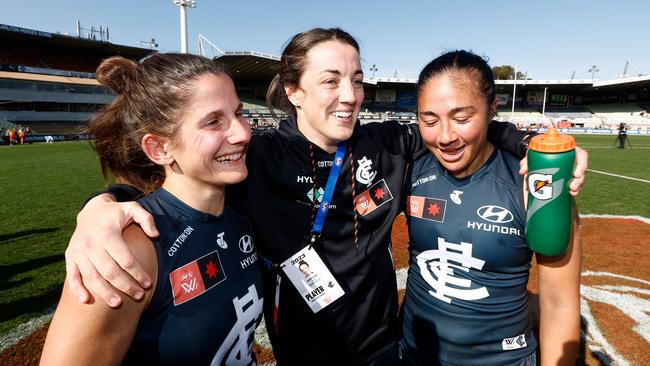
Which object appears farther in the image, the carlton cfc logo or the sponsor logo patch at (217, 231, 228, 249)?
the sponsor logo patch at (217, 231, 228, 249)

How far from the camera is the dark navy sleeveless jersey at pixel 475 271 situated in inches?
77.6

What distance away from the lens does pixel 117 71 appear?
180 centimetres

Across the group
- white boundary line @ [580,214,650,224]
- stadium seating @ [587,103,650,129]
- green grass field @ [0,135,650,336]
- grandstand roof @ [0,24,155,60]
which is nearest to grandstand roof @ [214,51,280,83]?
grandstand roof @ [0,24,155,60]

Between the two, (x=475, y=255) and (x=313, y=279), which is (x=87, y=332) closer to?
(x=313, y=279)

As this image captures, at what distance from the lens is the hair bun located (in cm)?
179

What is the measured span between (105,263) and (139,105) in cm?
79

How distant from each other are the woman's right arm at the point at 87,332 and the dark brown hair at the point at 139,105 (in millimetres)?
764

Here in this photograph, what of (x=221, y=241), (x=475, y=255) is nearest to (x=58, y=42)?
(x=221, y=241)

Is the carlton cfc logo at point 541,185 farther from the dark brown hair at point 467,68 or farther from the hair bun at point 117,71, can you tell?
the hair bun at point 117,71

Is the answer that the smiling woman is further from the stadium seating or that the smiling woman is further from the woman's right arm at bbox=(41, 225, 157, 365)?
the stadium seating

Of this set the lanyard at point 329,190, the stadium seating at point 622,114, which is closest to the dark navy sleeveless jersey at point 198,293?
the lanyard at point 329,190

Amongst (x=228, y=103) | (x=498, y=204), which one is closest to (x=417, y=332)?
(x=498, y=204)

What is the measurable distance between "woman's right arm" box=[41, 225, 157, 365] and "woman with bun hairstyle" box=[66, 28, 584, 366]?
3.02 ft

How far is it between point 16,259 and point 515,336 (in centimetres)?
682
